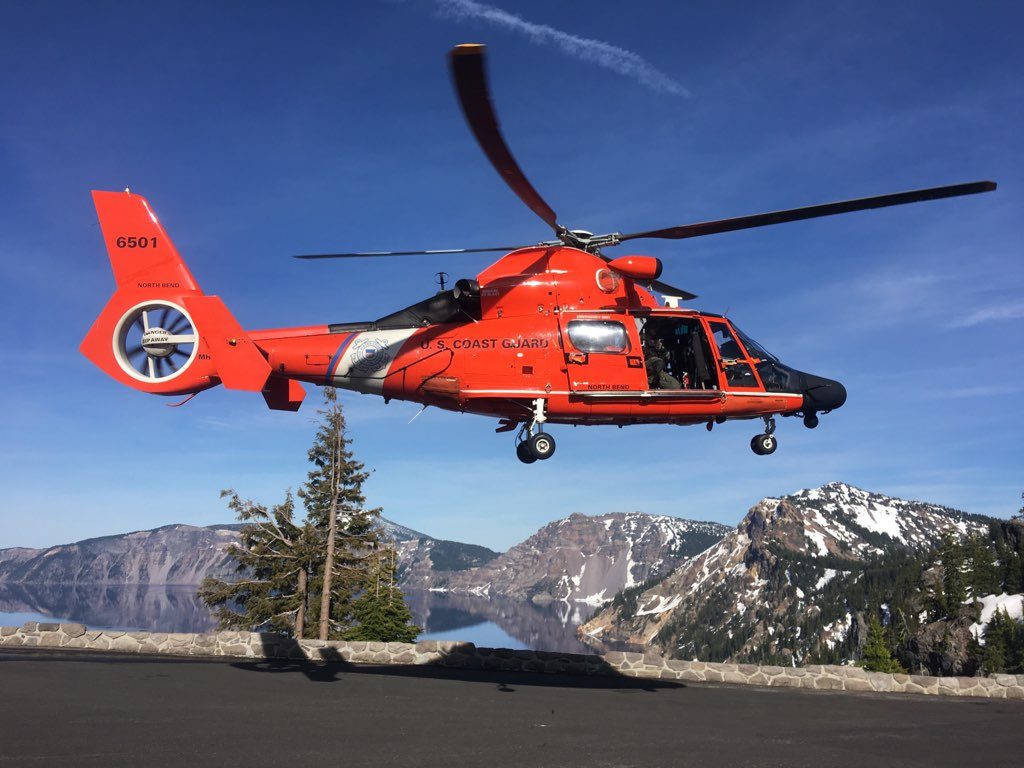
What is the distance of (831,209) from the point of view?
12.4 metres

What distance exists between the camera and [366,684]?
52.4ft

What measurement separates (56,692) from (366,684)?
6029 millimetres

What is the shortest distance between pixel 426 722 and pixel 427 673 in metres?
7.81

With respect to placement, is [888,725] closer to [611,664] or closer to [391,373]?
[611,664]

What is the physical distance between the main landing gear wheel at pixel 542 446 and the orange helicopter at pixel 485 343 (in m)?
0.03

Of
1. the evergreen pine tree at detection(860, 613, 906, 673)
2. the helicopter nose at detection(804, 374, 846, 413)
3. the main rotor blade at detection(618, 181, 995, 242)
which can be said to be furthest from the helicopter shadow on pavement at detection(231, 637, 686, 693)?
the evergreen pine tree at detection(860, 613, 906, 673)

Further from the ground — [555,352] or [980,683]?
[555,352]

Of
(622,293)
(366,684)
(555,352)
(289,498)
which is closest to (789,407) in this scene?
(622,293)

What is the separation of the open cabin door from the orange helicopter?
0.02 m

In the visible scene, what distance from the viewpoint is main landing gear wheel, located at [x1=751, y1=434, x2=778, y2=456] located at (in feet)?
55.2

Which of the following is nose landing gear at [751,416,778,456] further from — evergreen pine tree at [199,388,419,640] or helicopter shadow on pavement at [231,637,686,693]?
evergreen pine tree at [199,388,419,640]

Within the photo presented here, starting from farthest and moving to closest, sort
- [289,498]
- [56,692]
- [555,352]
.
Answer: [289,498] < [555,352] < [56,692]

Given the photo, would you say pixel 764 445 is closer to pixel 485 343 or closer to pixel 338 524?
pixel 485 343

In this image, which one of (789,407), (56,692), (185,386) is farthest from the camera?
(789,407)
